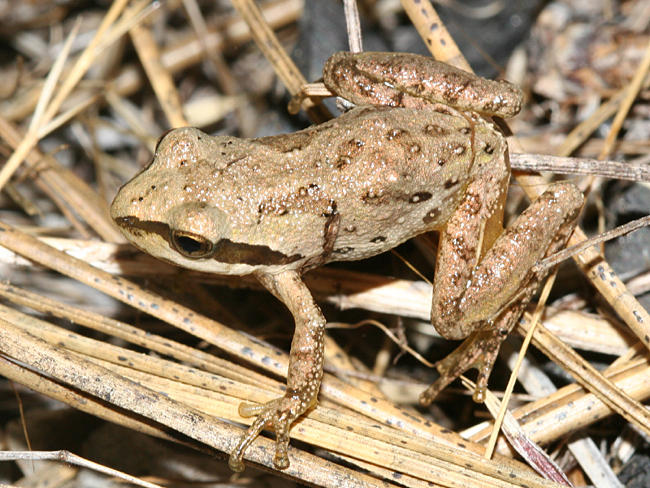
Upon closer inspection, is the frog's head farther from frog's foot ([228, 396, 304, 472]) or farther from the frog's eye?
frog's foot ([228, 396, 304, 472])

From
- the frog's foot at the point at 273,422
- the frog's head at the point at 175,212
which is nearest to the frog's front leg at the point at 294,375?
the frog's foot at the point at 273,422

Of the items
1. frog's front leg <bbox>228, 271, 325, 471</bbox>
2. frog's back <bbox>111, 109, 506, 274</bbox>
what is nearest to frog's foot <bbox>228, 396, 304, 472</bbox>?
frog's front leg <bbox>228, 271, 325, 471</bbox>

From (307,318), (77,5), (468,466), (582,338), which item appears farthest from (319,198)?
(77,5)

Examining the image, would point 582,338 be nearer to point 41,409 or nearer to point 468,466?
point 468,466

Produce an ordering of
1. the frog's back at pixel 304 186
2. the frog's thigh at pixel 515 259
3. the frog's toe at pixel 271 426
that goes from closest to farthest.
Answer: the frog's toe at pixel 271 426 < the frog's back at pixel 304 186 < the frog's thigh at pixel 515 259

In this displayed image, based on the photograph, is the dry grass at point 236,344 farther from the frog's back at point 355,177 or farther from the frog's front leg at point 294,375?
the frog's back at point 355,177

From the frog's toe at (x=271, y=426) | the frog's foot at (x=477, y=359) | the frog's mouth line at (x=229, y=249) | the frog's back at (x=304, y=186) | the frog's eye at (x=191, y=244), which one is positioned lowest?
the frog's toe at (x=271, y=426)
